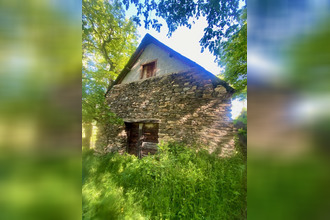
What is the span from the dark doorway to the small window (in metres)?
2.45

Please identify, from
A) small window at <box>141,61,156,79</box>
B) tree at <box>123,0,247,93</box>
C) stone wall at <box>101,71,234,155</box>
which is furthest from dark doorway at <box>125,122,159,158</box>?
tree at <box>123,0,247,93</box>

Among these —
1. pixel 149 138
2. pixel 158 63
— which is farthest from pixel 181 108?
pixel 158 63

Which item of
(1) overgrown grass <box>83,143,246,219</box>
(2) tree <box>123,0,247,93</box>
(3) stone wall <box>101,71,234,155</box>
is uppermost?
→ (2) tree <box>123,0,247,93</box>

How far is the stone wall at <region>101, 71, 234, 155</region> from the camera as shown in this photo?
383 cm

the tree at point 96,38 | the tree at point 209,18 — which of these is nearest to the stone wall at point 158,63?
the tree at point 209,18

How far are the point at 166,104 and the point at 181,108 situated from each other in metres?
0.70

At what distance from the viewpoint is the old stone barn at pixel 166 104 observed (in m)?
3.90

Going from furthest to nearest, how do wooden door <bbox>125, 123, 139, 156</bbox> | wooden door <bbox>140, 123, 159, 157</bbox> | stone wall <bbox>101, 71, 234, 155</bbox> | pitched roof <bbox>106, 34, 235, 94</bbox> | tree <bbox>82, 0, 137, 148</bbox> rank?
wooden door <bbox>125, 123, 139, 156</bbox>, wooden door <bbox>140, 123, 159, 157</bbox>, pitched roof <bbox>106, 34, 235, 94</bbox>, stone wall <bbox>101, 71, 234, 155</bbox>, tree <bbox>82, 0, 137, 148</bbox>

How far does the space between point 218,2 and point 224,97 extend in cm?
264

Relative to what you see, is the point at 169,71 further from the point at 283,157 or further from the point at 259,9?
the point at 283,157

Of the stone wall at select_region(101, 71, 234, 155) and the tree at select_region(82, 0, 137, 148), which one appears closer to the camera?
the tree at select_region(82, 0, 137, 148)

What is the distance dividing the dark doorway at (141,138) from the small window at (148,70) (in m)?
2.45

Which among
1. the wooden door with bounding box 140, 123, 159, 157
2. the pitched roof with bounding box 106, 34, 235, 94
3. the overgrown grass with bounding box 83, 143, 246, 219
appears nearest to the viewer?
the overgrown grass with bounding box 83, 143, 246, 219

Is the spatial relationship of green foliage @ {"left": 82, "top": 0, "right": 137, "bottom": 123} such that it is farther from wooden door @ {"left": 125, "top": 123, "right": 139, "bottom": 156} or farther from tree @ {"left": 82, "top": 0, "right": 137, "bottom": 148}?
wooden door @ {"left": 125, "top": 123, "right": 139, "bottom": 156}
